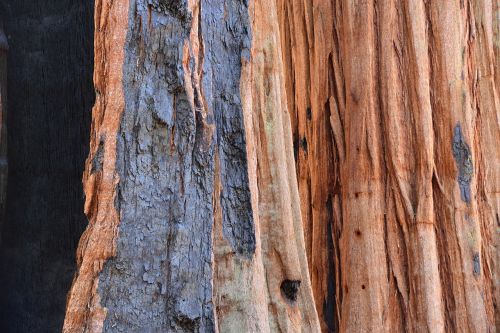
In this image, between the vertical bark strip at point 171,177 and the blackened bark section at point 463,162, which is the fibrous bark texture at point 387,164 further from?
the vertical bark strip at point 171,177

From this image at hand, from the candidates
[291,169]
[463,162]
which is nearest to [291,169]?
[291,169]

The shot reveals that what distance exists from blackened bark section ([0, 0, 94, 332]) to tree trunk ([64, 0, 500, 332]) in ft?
1.78

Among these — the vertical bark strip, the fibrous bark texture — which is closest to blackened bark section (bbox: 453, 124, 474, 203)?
the fibrous bark texture

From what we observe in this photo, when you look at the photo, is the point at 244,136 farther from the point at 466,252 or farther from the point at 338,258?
the point at 466,252

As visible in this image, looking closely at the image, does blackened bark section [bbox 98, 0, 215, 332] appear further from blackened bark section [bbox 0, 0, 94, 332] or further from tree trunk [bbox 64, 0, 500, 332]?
blackened bark section [bbox 0, 0, 94, 332]

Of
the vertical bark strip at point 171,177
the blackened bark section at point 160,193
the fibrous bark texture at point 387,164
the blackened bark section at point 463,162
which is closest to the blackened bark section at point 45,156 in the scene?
the vertical bark strip at point 171,177

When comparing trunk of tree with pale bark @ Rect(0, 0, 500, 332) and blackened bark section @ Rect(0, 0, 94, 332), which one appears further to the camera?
blackened bark section @ Rect(0, 0, 94, 332)

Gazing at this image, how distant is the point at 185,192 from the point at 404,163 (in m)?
1.51

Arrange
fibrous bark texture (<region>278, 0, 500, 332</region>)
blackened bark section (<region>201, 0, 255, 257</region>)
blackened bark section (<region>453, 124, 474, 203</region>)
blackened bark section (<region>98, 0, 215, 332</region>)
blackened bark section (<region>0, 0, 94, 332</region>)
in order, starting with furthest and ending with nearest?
blackened bark section (<region>453, 124, 474, 203</region>)
fibrous bark texture (<region>278, 0, 500, 332</region>)
blackened bark section (<region>0, 0, 94, 332</region>)
blackened bark section (<region>201, 0, 255, 257</region>)
blackened bark section (<region>98, 0, 215, 332</region>)

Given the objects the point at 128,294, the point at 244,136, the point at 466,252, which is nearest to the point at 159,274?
the point at 128,294

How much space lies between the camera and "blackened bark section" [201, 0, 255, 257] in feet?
6.52

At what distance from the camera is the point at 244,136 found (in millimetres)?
2018

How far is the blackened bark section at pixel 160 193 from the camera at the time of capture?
174 centimetres

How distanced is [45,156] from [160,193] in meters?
0.80
